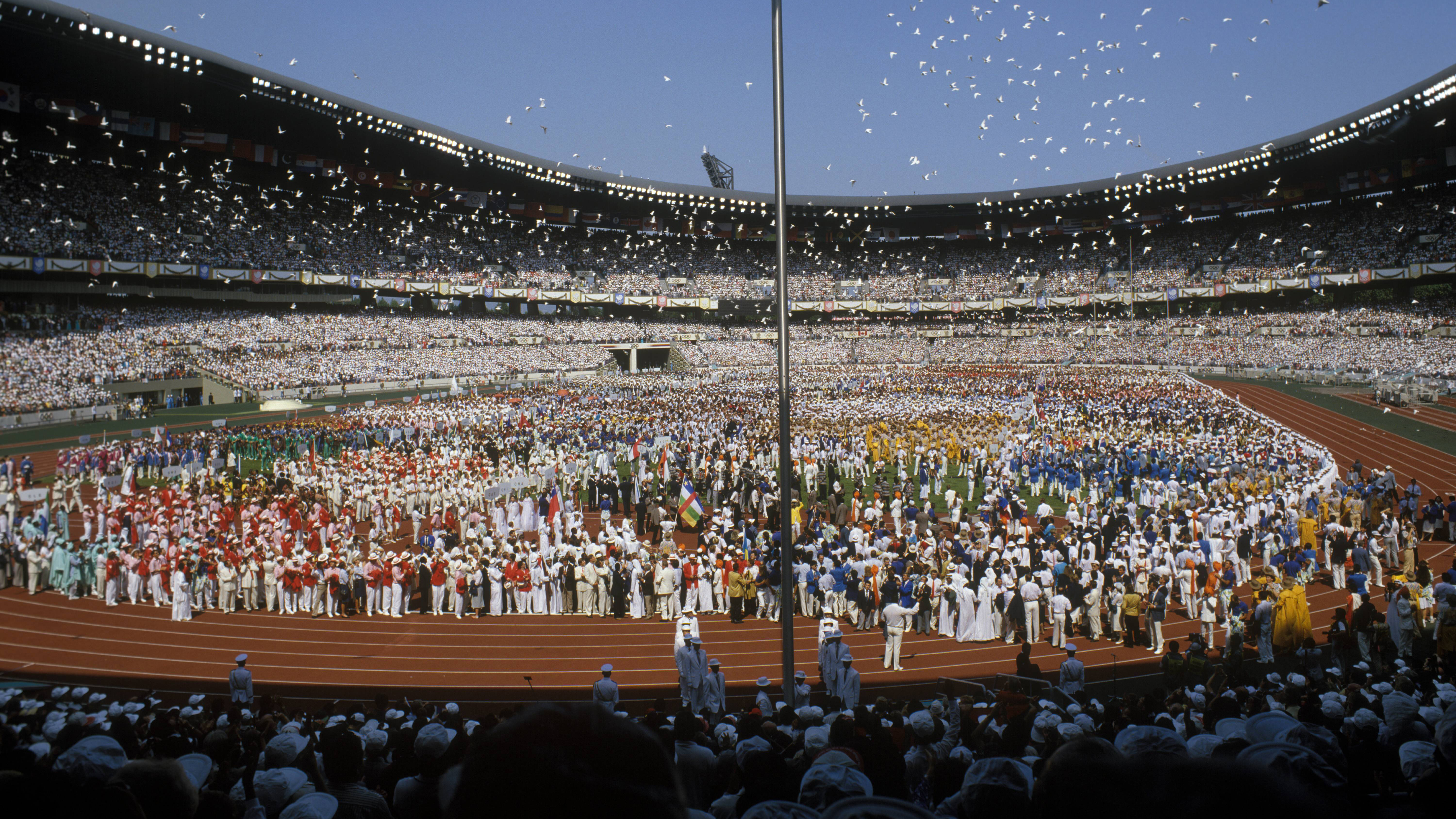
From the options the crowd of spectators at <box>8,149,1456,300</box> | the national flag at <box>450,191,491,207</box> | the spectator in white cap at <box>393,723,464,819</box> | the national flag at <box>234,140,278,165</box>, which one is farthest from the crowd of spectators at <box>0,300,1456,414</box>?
the spectator in white cap at <box>393,723,464,819</box>

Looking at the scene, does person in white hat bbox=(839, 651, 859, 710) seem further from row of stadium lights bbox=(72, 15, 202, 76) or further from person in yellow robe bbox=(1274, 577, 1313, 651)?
row of stadium lights bbox=(72, 15, 202, 76)

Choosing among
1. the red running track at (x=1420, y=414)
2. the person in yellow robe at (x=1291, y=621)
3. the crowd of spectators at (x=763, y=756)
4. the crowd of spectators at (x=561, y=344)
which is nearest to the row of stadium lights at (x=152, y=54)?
the crowd of spectators at (x=561, y=344)

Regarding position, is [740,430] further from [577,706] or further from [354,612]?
[577,706]

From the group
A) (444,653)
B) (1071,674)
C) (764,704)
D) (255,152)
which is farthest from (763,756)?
(255,152)

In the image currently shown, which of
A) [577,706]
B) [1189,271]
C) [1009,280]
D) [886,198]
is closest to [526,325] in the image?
[886,198]

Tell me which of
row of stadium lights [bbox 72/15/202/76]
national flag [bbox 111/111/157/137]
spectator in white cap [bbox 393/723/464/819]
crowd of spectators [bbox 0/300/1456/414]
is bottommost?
spectator in white cap [bbox 393/723/464/819]

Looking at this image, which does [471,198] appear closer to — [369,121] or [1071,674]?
[369,121]
